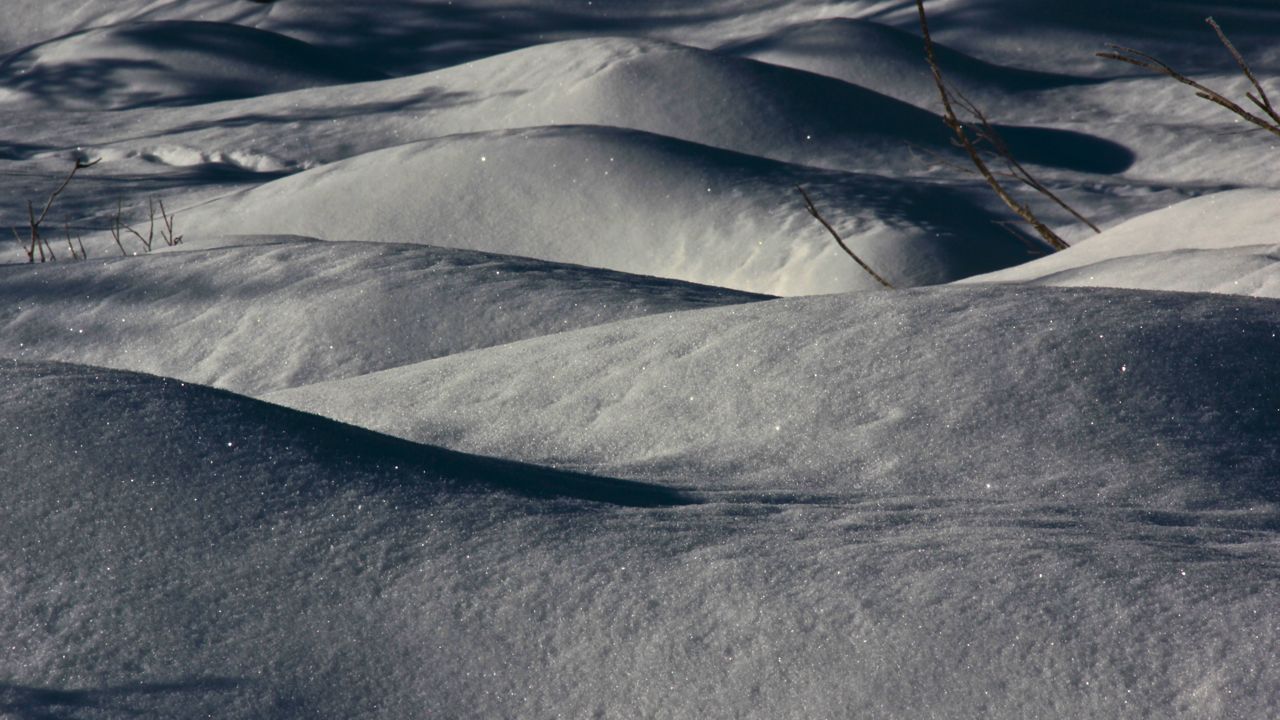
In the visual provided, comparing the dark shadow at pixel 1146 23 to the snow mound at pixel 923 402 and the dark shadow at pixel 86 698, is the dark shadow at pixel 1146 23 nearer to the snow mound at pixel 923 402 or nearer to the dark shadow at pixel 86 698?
the snow mound at pixel 923 402

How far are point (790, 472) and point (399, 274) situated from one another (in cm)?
119

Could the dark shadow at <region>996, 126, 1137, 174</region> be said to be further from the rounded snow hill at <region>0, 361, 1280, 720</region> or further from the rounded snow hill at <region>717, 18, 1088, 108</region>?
the rounded snow hill at <region>0, 361, 1280, 720</region>

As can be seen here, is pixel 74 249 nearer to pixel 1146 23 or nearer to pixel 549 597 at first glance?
pixel 549 597

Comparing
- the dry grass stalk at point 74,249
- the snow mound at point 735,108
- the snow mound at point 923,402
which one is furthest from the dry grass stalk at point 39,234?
the snow mound at point 735,108

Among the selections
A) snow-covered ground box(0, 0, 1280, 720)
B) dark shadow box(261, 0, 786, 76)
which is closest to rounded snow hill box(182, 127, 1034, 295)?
snow-covered ground box(0, 0, 1280, 720)

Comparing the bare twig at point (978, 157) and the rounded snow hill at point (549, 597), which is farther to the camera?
the bare twig at point (978, 157)

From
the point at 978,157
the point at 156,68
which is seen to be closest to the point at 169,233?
the point at 978,157

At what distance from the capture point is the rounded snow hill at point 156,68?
19.1 feet

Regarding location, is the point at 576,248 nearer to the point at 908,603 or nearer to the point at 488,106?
the point at 488,106

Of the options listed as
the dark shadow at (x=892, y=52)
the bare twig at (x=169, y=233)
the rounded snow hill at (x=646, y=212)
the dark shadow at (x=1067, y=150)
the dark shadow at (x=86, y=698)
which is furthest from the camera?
the dark shadow at (x=892, y=52)

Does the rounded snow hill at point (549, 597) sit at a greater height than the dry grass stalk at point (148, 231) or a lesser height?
greater

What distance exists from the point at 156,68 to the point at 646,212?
384 cm

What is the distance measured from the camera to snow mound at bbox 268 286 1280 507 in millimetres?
1161

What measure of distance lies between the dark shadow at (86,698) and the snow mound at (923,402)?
0.53 meters
